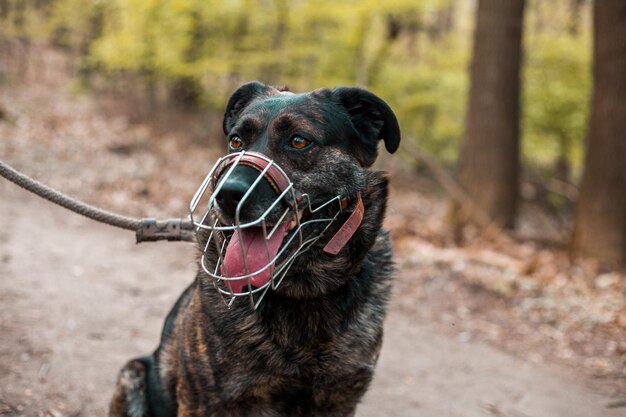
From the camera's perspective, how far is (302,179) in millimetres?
2668

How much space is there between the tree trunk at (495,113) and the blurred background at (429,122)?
0.09 ft

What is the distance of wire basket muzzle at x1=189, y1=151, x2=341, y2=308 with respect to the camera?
7.60 ft

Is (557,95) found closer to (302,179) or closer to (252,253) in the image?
(302,179)

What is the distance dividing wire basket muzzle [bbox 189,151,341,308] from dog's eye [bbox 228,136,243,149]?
11.5 inches

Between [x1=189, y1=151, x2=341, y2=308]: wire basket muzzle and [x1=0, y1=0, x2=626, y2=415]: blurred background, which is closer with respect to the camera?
[x1=189, y1=151, x2=341, y2=308]: wire basket muzzle

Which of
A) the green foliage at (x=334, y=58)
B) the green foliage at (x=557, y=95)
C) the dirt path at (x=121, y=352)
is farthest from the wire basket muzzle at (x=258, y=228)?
the green foliage at (x=557, y=95)

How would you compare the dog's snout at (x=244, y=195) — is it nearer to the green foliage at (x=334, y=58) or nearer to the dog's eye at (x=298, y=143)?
the dog's eye at (x=298, y=143)

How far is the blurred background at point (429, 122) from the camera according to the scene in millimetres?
7344

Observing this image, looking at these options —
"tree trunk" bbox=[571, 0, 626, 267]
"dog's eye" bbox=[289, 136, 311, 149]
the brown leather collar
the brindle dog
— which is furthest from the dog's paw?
"tree trunk" bbox=[571, 0, 626, 267]

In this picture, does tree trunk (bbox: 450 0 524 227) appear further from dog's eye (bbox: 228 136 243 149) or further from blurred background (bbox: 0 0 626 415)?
dog's eye (bbox: 228 136 243 149)

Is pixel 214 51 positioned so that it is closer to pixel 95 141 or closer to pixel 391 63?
pixel 95 141

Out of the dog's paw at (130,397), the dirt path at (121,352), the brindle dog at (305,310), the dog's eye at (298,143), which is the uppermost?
the dog's eye at (298,143)

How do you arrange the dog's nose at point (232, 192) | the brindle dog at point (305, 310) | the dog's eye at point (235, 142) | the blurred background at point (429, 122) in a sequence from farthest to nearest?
the blurred background at point (429, 122)
the dog's eye at point (235, 142)
the brindle dog at point (305, 310)
the dog's nose at point (232, 192)

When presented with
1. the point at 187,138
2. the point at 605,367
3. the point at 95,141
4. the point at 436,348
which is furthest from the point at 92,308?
the point at 187,138
